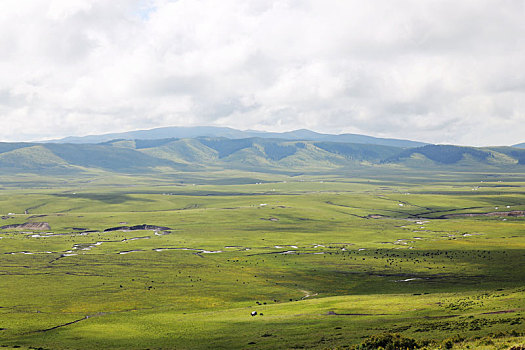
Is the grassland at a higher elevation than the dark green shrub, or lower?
lower

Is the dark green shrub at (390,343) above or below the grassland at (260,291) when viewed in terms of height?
above

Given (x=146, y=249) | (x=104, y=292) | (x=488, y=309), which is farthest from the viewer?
(x=146, y=249)

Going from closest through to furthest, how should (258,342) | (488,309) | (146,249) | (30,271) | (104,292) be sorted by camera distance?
(258,342), (488,309), (104,292), (30,271), (146,249)

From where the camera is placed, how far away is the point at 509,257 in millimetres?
142625

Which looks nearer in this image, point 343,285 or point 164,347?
point 164,347

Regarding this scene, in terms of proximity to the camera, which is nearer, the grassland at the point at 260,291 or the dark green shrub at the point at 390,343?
the dark green shrub at the point at 390,343

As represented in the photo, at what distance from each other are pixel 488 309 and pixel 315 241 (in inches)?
4835

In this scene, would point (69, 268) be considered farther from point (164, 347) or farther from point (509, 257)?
point (509, 257)

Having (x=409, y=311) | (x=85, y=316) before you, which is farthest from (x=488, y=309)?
(x=85, y=316)

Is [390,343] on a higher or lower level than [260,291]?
higher

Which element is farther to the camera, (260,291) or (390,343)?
(260,291)

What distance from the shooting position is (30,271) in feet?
452

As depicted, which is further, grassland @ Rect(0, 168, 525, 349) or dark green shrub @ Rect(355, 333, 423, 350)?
grassland @ Rect(0, 168, 525, 349)

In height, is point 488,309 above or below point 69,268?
above
